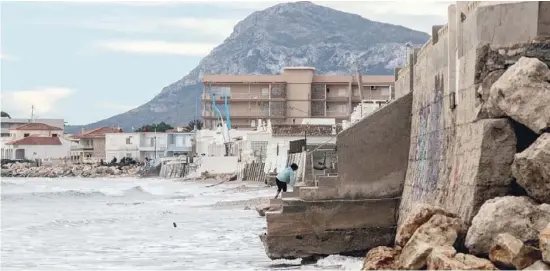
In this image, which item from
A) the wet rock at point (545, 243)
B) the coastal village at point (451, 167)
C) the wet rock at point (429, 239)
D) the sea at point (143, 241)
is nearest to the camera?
the wet rock at point (545, 243)

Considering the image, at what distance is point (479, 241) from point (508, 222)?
0.33 metres

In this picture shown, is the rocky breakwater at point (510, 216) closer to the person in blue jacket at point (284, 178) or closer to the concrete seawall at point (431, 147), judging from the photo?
the concrete seawall at point (431, 147)

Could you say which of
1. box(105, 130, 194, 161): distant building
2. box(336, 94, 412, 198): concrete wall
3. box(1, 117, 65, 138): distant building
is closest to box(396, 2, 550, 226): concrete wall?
box(336, 94, 412, 198): concrete wall

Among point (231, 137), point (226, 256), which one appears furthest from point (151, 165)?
point (226, 256)

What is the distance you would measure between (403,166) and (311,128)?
40.0 metres

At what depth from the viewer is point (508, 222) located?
382 inches

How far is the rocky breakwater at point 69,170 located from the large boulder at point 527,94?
93.1 meters

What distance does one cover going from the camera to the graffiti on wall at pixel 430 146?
1323cm

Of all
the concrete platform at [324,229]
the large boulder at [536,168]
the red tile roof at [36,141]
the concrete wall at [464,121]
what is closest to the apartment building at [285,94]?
the red tile roof at [36,141]

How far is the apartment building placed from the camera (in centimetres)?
9388

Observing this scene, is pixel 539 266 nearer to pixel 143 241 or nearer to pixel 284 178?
pixel 284 178

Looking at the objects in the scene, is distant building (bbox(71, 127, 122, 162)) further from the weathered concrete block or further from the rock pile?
the rock pile

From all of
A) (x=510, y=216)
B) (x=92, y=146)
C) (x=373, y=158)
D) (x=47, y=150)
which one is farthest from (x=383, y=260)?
(x=47, y=150)

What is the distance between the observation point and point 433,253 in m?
9.57
